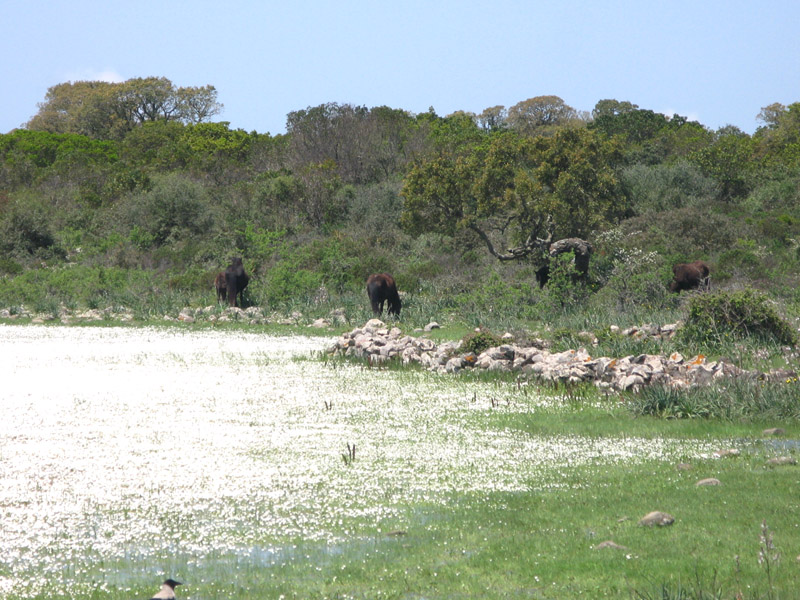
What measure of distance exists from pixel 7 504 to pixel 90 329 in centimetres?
1708

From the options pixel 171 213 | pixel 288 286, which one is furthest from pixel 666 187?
pixel 171 213

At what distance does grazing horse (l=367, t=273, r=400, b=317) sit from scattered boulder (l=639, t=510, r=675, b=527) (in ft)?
56.4

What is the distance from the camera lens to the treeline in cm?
2723

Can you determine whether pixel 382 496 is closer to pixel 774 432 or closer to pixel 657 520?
pixel 657 520

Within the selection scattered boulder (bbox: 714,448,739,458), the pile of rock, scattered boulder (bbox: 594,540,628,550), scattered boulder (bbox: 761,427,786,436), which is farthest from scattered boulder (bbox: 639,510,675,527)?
the pile of rock

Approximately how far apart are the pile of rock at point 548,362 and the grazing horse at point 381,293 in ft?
15.2

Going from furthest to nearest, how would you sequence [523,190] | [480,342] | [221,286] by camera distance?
[221,286]
[523,190]
[480,342]

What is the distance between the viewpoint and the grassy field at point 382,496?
5.78 meters

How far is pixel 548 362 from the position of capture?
15.0 metres

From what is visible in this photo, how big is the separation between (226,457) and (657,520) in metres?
4.55

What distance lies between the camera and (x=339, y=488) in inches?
320

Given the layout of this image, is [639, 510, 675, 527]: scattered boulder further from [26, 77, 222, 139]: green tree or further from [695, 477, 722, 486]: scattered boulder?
[26, 77, 222, 139]: green tree

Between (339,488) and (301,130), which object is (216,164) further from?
(339,488)

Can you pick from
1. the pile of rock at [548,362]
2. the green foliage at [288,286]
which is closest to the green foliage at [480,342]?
the pile of rock at [548,362]
